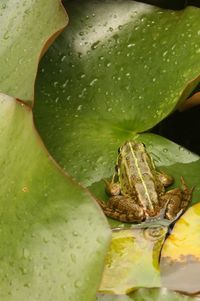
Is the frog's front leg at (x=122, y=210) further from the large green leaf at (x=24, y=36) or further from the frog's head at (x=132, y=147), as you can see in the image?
the large green leaf at (x=24, y=36)

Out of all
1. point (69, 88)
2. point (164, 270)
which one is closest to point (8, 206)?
point (164, 270)

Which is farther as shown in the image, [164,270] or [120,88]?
[120,88]

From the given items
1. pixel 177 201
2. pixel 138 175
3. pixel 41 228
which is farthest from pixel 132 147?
pixel 41 228

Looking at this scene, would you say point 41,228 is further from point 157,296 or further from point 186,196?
point 186,196

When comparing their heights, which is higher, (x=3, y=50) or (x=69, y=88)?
(x=3, y=50)

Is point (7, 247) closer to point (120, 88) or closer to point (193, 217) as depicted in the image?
point (193, 217)

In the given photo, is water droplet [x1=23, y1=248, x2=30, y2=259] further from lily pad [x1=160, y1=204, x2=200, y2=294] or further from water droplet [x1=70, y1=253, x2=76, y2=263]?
lily pad [x1=160, y1=204, x2=200, y2=294]
